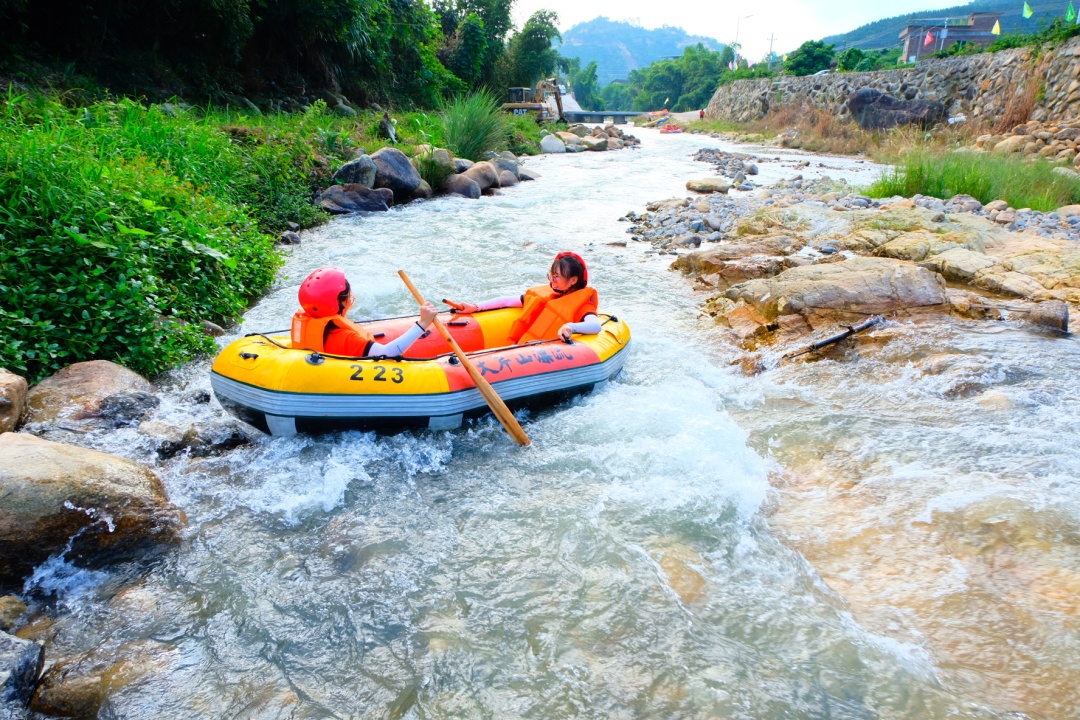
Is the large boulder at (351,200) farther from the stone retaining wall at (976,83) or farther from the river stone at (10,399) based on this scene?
the stone retaining wall at (976,83)

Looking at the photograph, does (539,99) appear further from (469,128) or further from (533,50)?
(469,128)

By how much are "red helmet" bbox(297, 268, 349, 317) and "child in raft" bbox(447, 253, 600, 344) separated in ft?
4.17

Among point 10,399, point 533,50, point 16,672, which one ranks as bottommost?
point 16,672

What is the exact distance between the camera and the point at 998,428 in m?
3.44

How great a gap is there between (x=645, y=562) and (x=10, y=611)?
2161 mm

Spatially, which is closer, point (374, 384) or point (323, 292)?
point (374, 384)

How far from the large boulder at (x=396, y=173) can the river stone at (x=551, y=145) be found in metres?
9.55

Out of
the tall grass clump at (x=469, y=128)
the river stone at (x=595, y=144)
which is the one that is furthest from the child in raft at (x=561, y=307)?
the river stone at (x=595, y=144)

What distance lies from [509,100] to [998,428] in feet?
87.2

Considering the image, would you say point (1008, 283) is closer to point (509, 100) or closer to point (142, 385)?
point (142, 385)

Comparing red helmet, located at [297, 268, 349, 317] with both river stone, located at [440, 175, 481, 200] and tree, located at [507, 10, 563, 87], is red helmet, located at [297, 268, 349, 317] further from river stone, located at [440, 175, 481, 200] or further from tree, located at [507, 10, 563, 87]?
tree, located at [507, 10, 563, 87]

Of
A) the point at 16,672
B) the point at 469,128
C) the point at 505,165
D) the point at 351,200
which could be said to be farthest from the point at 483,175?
the point at 16,672

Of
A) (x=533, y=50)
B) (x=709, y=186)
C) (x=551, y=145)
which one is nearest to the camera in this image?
(x=709, y=186)

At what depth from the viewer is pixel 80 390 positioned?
3.45 metres
